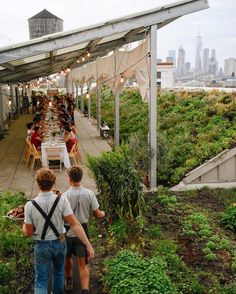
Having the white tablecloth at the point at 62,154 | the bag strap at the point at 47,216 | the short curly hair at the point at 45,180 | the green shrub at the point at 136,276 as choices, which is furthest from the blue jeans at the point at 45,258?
the white tablecloth at the point at 62,154

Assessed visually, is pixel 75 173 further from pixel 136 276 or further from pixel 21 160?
pixel 21 160

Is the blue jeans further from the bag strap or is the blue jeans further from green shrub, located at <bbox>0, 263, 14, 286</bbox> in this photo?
green shrub, located at <bbox>0, 263, 14, 286</bbox>

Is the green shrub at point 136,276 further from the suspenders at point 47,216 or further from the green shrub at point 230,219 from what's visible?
the green shrub at point 230,219

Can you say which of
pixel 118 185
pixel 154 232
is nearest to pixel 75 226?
pixel 118 185

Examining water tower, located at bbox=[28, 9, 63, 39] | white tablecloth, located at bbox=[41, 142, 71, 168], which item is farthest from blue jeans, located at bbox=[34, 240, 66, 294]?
water tower, located at bbox=[28, 9, 63, 39]

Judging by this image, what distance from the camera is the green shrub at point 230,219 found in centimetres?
722

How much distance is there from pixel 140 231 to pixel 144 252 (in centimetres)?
73

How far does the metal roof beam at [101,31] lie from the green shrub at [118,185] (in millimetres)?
2421

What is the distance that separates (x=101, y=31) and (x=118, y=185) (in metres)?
3.41

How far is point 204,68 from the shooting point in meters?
186

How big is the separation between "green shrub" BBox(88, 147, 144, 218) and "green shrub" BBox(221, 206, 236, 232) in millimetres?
1802

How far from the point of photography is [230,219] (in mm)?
7332

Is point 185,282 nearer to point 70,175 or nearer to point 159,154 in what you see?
point 70,175

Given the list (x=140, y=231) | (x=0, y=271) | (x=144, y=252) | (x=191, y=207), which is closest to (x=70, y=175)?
(x=0, y=271)
